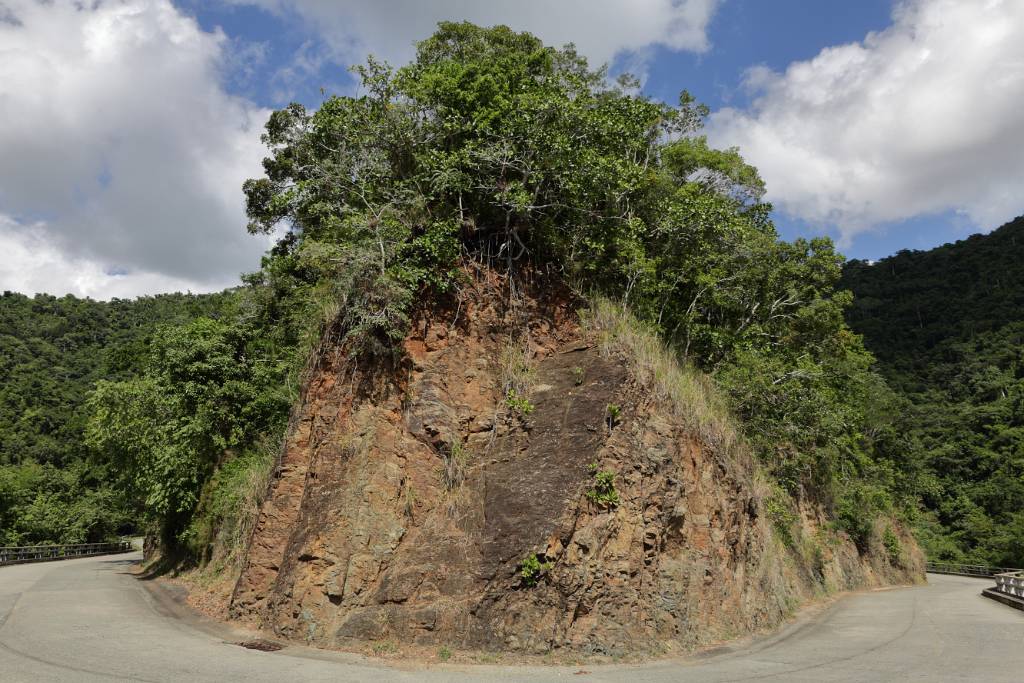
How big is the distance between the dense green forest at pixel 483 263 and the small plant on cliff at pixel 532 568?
15.5 feet

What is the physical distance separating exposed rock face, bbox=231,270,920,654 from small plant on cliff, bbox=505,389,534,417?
0.46 ft

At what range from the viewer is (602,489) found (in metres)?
10.2

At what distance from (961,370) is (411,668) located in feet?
252

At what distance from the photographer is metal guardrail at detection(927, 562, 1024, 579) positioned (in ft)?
138

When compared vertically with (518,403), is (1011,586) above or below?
below

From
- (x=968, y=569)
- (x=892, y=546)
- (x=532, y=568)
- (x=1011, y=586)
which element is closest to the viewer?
(x=532, y=568)

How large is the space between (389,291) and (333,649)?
6206 mm

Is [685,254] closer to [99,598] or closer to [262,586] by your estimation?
[262,586]

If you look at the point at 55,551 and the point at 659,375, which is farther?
the point at 55,551

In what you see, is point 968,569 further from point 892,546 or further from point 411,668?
point 411,668

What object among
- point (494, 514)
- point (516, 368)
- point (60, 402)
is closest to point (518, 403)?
point (516, 368)

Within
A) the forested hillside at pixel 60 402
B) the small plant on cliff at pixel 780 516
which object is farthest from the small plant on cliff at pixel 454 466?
the forested hillside at pixel 60 402

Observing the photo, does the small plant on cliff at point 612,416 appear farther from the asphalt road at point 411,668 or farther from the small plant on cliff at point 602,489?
the asphalt road at point 411,668

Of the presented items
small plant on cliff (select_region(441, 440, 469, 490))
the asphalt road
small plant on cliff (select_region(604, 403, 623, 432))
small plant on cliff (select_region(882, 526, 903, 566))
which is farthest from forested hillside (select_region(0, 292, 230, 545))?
small plant on cliff (select_region(882, 526, 903, 566))
